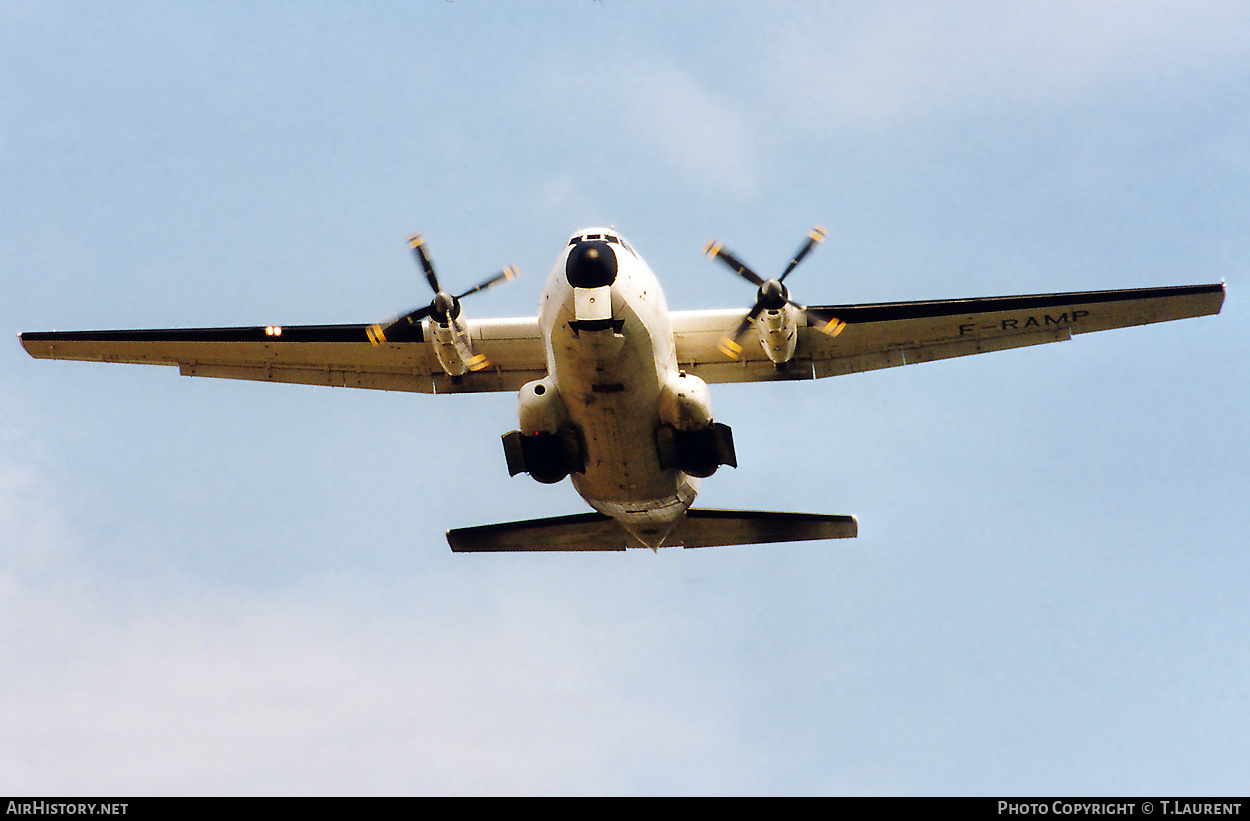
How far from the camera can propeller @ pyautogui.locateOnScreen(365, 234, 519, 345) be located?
1569cm

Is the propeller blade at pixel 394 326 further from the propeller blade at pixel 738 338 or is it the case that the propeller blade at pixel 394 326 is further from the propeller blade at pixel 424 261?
the propeller blade at pixel 738 338

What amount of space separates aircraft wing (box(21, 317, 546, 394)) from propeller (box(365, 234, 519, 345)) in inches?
16.3

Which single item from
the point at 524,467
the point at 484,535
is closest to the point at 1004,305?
the point at 524,467

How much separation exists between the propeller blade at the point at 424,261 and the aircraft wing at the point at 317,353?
98cm

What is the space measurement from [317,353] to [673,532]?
7.15 meters

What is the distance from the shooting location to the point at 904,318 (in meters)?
16.7

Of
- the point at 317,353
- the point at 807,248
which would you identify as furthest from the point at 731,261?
the point at 317,353

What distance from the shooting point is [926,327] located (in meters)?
17.0

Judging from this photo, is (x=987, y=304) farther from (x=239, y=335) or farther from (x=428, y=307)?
(x=239, y=335)

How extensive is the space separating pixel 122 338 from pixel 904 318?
13.5 m

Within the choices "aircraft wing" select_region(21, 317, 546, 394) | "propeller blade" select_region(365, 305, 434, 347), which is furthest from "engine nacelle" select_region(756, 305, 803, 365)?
"propeller blade" select_region(365, 305, 434, 347)

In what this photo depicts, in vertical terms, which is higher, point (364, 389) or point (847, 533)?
point (364, 389)

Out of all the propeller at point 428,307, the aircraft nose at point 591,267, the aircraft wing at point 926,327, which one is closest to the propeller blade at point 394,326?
the propeller at point 428,307
